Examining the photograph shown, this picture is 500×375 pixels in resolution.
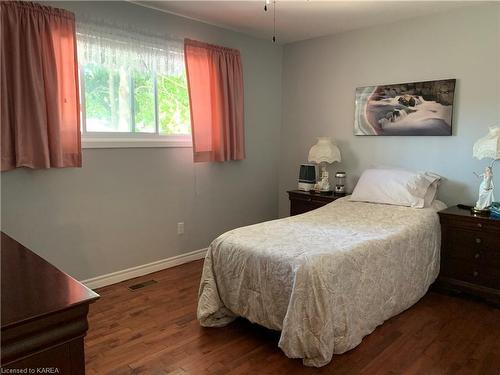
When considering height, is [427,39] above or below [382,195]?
above

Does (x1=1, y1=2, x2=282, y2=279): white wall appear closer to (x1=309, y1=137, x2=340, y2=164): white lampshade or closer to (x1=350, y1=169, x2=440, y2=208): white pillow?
(x1=309, y1=137, x2=340, y2=164): white lampshade

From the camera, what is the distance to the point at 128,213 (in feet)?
11.1

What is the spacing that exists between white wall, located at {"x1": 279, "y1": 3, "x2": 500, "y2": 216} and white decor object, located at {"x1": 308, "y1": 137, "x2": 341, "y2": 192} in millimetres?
186

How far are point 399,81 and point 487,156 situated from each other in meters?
1.17

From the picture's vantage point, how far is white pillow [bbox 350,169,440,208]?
3.29 m

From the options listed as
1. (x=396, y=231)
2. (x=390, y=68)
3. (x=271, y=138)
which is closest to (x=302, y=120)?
(x=271, y=138)

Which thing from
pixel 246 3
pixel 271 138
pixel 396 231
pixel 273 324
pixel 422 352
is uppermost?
pixel 246 3

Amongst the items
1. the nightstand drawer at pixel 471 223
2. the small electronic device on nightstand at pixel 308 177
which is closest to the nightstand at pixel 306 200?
the small electronic device on nightstand at pixel 308 177

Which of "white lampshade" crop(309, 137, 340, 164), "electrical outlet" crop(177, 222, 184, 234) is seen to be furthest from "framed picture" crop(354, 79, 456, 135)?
"electrical outlet" crop(177, 222, 184, 234)

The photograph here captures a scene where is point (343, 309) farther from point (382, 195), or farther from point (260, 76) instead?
point (260, 76)

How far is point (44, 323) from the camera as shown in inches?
30.4

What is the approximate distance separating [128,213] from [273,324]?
1786 mm

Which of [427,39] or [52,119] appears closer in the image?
[52,119]

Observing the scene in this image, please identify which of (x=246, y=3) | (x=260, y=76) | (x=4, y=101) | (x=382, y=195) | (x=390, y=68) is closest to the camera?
(x=4, y=101)
